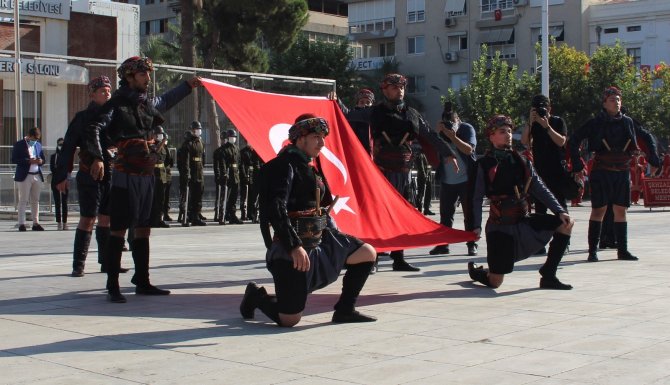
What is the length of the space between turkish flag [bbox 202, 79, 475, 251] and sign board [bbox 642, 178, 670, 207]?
59.7 feet

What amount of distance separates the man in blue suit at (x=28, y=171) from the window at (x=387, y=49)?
59.5m

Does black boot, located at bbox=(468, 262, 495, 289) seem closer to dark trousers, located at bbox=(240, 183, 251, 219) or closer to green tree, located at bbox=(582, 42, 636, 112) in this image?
dark trousers, located at bbox=(240, 183, 251, 219)

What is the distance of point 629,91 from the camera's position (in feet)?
178

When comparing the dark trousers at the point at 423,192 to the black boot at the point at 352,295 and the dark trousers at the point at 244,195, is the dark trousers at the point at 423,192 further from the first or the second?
the black boot at the point at 352,295

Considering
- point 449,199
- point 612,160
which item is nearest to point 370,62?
point 449,199

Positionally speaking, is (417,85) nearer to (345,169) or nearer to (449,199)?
(449,199)

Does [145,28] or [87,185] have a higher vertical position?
[145,28]

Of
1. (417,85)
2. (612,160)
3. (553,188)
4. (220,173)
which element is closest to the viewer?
(553,188)

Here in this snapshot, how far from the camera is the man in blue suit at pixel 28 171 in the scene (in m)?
18.9

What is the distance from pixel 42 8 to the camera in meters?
35.1

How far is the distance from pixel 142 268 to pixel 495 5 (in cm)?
6414

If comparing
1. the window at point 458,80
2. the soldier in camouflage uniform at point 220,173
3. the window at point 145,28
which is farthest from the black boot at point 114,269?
the window at point 145,28

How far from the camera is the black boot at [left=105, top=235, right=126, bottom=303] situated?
341 inches

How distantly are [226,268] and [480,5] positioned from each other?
6264 cm
